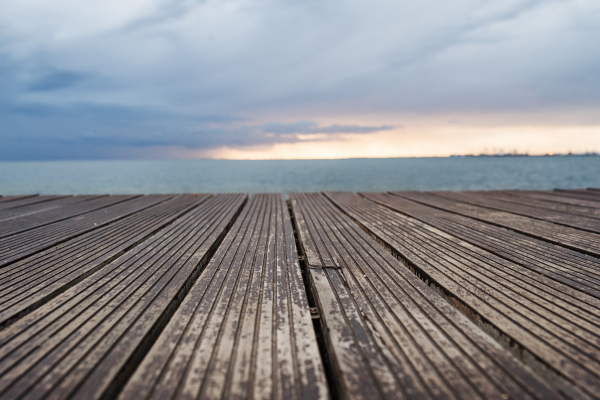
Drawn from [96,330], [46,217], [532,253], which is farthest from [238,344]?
[46,217]

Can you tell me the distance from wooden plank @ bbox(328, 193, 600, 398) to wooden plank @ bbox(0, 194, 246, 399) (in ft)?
6.34

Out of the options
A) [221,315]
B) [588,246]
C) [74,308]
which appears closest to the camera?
[221,315]

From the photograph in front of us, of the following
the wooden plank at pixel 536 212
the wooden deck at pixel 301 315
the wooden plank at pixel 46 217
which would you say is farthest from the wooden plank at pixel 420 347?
the wooden plank at pixel 46 217

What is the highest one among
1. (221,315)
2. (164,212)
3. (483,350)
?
(164,212)

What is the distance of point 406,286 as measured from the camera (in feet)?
7.32

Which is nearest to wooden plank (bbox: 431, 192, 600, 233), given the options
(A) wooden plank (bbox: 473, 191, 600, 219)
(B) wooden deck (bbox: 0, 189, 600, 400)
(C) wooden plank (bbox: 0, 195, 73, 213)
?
(A) wooden plank (bbox: 473, 191, 600, 219)

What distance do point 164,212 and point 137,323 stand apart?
4.27 meters

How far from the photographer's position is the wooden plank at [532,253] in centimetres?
243

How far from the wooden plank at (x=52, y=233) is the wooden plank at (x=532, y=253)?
4.80 m

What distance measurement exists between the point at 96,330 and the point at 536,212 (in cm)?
645

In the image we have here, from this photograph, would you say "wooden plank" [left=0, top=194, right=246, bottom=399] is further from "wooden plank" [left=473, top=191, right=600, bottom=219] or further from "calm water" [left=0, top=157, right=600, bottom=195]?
"calm water" [left=0, top=157, right=600, bottom=195]

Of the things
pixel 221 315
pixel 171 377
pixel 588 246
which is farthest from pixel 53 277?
pixel 588 246

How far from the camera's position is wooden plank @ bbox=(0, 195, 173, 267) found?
321 centimetres

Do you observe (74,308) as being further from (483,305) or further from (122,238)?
(483,305)
